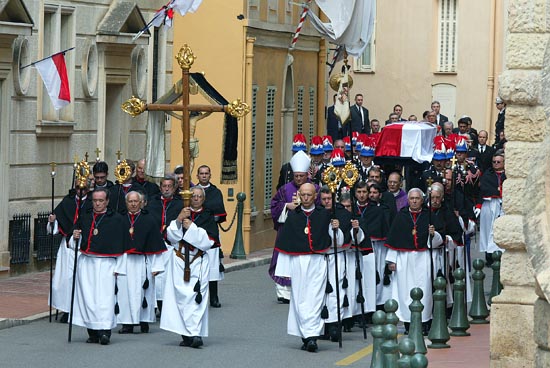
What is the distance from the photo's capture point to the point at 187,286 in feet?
60.1

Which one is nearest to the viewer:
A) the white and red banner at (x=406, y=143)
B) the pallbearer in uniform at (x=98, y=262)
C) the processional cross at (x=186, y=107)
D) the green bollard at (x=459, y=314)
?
the processional cross at (x=186, y=107)

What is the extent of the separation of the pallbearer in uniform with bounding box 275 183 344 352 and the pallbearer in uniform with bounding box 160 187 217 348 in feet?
2.89

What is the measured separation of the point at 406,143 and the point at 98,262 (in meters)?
10.4

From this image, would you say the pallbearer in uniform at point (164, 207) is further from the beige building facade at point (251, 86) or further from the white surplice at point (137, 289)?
the beige building facade at point (251, 86)

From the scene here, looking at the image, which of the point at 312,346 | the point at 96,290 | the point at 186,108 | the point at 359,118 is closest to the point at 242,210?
the point at 359,118

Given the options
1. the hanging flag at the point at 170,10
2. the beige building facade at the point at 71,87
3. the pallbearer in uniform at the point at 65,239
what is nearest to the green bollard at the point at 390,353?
the pallbearer in uniform at the point at 65,239

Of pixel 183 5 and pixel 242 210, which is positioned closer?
pixel 183 5

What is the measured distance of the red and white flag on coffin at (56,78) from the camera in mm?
22203

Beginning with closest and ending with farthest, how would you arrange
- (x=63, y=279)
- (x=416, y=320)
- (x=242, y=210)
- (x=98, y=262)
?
(x=416, y=320)
(x=98, y=262)
(x=63, y=279)
(x=242, y=210)

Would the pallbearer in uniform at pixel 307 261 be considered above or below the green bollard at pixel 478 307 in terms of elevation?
above

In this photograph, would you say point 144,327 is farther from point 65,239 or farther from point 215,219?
point 215,219

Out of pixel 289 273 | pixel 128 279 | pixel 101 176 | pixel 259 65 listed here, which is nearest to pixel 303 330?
pixel 289 273

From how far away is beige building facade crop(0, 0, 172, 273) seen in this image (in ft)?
79.0

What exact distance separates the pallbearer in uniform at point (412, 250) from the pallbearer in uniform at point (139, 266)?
2.67 m
